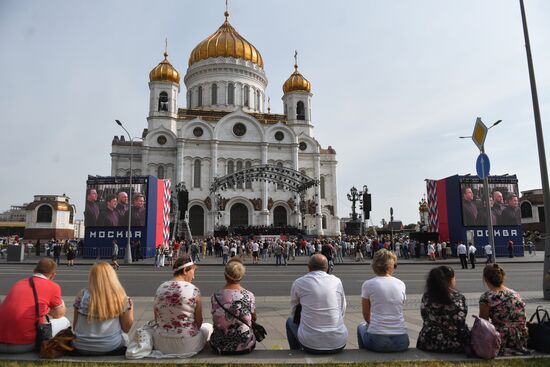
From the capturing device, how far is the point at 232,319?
4457mm

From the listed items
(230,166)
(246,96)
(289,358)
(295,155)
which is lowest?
(289,358)

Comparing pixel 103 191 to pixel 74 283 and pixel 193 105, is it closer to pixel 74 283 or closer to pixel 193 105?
pixel 74 283

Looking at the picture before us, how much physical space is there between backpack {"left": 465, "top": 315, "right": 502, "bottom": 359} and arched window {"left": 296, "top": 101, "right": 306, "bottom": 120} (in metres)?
52.9

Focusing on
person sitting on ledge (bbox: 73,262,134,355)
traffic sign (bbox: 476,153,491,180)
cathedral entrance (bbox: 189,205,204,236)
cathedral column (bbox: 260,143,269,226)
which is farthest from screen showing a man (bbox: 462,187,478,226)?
cathedral entrance (bbox: 189,205,204,236)

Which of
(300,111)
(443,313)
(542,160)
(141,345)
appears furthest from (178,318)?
(300,111)

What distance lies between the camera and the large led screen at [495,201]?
28.4 metres

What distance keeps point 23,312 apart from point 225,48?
183 ft

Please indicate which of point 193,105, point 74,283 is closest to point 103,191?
point 74,283

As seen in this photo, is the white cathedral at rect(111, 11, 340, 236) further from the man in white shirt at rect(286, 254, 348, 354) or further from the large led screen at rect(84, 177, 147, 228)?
the man in white shirt at rect(286, 254, 348, 354)

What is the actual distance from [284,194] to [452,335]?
151 ft

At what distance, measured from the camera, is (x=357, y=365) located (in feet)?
13.7

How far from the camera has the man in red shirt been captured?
427 centimetres

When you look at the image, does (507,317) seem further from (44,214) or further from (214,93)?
(214,93)

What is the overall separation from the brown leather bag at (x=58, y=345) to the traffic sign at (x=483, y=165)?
32.0 feet
